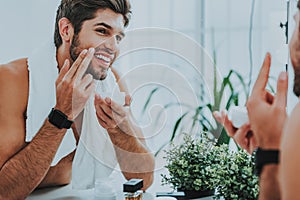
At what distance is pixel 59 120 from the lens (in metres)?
1.77

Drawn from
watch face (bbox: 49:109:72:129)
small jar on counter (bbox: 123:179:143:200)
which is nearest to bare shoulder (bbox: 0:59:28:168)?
watch face (bbox: 49:109:72:129)

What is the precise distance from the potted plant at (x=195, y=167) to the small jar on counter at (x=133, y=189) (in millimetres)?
119

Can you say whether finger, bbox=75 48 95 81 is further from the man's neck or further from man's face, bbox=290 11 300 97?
man's face, bbox=290 11 300 97

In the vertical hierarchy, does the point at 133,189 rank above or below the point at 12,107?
below

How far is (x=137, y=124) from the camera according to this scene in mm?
1771

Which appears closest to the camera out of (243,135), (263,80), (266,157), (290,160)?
(290,160)

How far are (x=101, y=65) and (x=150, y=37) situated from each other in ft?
0.66

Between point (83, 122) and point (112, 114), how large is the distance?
11 cm

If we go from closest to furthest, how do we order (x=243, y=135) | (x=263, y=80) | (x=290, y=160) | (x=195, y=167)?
(x=290, y=160) → (x=263, y=80) → (x=243, y=135) → (x=195, y=167)

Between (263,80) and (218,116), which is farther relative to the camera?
(218,116)

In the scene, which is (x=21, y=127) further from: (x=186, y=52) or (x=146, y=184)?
(x=186, y=52)

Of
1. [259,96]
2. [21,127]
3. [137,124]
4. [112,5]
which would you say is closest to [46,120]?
[21,127]

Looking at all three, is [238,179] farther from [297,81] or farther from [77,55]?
[77,55]

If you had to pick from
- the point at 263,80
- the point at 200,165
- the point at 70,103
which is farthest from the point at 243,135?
the point at 70,103
